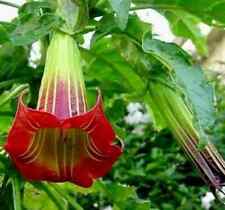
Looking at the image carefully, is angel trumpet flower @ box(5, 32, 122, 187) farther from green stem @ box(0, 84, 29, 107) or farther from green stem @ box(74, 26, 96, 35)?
green stem @ box(0, 84, 29, 107)

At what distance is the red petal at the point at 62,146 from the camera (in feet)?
2.89

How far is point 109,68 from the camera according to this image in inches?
48.0

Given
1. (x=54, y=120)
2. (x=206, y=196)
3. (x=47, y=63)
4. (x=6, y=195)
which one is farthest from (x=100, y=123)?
(x=206, y=196)

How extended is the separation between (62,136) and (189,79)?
165 millimetres

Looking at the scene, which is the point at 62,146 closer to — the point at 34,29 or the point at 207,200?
the point at 34,29

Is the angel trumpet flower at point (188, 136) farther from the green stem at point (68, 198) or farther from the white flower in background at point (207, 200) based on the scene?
the white flower in background at point (207, 200)

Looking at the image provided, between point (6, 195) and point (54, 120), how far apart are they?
324 millimetres

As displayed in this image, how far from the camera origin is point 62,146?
0.96 metres

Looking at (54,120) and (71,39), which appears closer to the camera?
(54,120)

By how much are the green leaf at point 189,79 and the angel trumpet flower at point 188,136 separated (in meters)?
0.08

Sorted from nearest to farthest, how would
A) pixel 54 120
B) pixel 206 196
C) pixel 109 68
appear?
pixel 54 120, pixel 109 68, pixel 206 196

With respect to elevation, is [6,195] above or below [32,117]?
below

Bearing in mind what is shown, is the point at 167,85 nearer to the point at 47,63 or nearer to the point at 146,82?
the point at 146,82

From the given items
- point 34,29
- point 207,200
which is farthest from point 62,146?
point 207,200
